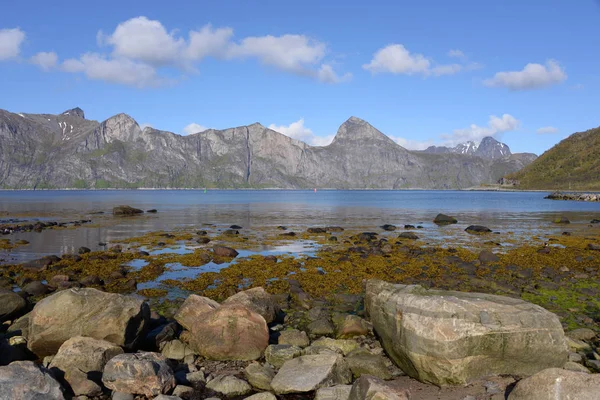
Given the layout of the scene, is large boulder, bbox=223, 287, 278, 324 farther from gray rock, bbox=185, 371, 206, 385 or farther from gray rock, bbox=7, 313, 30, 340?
gray rock, bbox=7, 313, 30, 340

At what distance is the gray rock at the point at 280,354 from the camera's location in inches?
480

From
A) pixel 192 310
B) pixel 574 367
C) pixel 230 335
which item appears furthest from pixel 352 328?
pixel 574 367

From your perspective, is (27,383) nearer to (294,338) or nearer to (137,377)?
(137,377)

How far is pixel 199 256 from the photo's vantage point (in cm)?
2984

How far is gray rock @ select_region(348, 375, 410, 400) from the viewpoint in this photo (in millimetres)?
8477

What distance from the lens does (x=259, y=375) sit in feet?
36.5

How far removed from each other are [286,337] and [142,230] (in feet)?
131

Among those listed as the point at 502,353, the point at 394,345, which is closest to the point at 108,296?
the point at 394,345

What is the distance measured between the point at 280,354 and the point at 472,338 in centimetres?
553

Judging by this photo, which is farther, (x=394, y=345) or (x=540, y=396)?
(x=394, y=345)

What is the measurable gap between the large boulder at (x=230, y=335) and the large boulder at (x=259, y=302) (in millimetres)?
1923

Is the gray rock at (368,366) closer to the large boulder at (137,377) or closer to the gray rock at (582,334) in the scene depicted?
the large boulder at (137,377)

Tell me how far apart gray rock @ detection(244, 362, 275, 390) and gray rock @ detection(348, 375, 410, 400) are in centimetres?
287

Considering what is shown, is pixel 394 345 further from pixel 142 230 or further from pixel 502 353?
pixel 142 230
